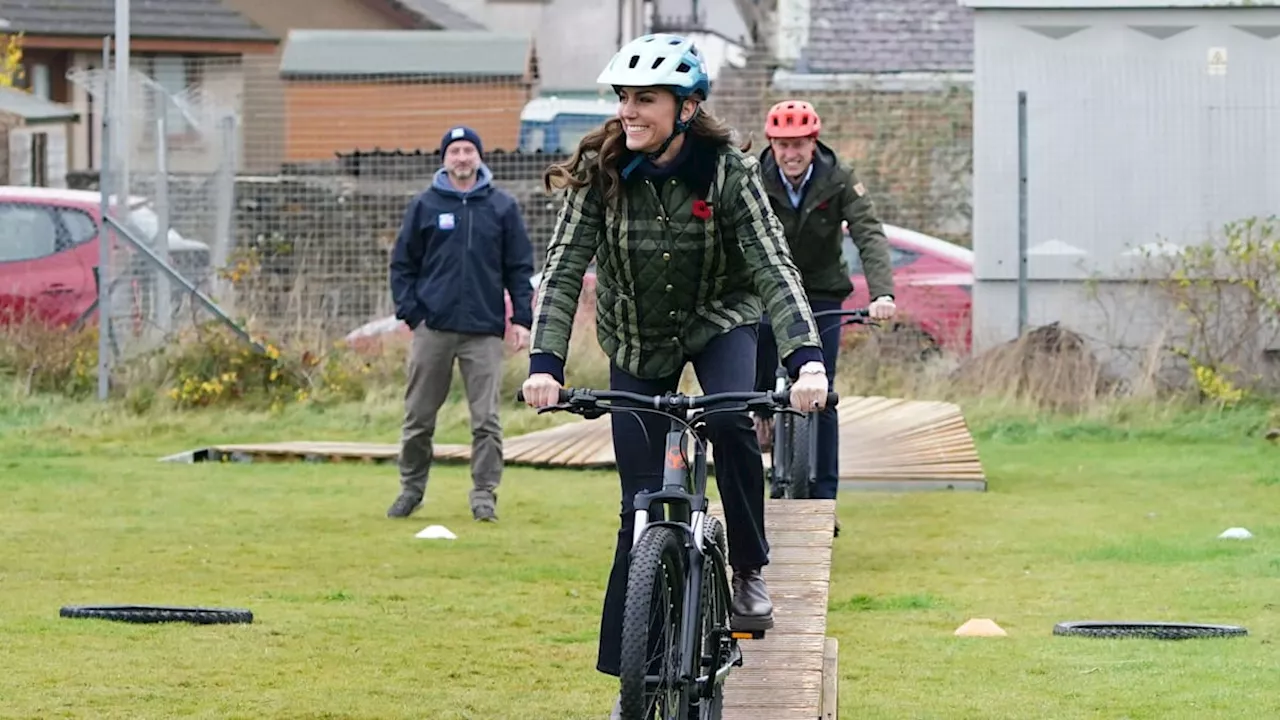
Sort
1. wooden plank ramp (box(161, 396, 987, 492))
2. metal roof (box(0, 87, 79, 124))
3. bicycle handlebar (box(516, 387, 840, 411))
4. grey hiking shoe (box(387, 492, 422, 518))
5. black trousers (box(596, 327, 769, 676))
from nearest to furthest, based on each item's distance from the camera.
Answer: bicycle handlebar (box(516, 387, 840, 411))
black trousers (box(596, 327, 769, 676))
grey hiking shoe (box(387, 492, 422, 518))
wooden plank ramp (box(161, 396, 987, 492))
metal roof (box(0, 87, 79, 124))

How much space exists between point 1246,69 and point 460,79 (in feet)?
31.9

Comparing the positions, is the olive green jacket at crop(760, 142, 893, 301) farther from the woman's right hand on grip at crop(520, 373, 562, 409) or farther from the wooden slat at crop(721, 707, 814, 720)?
the woman's right hand on grip at crop(520, 373, 562, 409)

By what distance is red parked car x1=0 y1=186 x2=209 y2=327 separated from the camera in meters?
18.8

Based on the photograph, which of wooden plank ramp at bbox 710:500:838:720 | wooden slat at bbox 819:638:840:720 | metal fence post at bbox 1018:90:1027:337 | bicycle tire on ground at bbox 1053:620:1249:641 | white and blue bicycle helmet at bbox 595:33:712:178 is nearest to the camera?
white and blue bicycle helmet at bbox 595:33:712:178

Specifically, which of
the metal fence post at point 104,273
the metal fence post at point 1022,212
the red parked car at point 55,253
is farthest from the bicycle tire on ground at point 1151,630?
the red parked car at point 55,253

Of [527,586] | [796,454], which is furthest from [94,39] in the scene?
[527,586]

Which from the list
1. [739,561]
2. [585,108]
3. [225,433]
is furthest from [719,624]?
[585,108]

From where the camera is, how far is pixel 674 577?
587cm

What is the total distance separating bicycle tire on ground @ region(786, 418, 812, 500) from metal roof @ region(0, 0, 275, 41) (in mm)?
30429

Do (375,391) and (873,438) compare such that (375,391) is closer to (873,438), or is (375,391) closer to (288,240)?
(288,240)

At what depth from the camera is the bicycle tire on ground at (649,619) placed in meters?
5.52

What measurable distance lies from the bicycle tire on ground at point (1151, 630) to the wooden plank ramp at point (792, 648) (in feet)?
3.28

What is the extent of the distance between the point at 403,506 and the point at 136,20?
2959 centimetres

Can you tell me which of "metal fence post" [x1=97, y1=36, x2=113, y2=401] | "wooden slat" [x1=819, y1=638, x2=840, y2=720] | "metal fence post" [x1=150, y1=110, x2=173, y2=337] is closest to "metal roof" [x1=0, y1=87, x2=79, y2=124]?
"metal fence post" [x1=150, y1=110, x2=173, y2=337]
